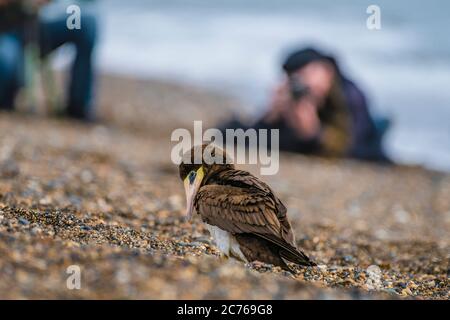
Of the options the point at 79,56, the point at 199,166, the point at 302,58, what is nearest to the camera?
the point at 199,166

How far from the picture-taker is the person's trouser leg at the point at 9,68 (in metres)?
10.9

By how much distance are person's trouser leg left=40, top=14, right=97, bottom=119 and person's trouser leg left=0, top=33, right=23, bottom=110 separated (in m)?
0.46

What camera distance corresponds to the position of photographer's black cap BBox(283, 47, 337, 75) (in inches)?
454

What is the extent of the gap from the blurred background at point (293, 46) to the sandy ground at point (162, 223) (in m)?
3.02

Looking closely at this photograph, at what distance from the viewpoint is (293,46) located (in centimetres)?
2216

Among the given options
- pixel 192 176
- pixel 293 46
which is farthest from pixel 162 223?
pixel 293 46

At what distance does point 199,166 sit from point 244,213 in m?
0.53

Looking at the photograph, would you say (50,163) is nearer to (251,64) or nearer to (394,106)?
(394,106)

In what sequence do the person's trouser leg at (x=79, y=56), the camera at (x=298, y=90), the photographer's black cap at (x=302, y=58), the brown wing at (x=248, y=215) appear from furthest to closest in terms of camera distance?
the photographer's black cap at (x=302, y=58) → the person's trouser leg at (x=79, y=56) → the camera at (x=298, y=90) → the brown wing at (x=248, y=215)

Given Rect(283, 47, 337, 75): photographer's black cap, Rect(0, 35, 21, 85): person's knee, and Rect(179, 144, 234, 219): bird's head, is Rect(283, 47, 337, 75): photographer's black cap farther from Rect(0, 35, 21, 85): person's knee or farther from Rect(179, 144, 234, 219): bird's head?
Rect(179, 144, 234, 219): bird's head

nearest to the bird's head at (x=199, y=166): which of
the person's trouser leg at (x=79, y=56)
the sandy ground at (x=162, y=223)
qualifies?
the sandy ground at (x=162, y=223)

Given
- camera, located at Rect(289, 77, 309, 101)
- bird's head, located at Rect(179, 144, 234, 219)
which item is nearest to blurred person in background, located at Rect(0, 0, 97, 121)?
camera, located at Rect(289, 77, 309, 101)

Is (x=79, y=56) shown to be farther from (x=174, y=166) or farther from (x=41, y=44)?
(x=174, y=166)

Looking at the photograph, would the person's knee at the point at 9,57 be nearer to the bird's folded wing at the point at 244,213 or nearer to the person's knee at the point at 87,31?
the person's knee at the point at 87,31
